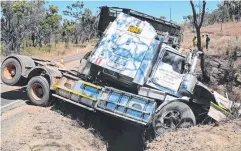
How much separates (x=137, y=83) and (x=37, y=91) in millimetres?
3772

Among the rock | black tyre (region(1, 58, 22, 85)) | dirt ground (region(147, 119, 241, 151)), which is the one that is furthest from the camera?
the rock

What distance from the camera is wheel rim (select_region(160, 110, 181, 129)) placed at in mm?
11008

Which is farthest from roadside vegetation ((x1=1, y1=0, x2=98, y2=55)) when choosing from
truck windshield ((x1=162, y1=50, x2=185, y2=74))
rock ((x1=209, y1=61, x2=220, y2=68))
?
truck windshield ((x1=162, y1=50, x2=185, y2=74))

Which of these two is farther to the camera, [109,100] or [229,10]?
[229,10]

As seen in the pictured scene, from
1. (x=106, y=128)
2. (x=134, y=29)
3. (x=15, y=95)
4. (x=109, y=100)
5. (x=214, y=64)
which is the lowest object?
(x=106, y=128)

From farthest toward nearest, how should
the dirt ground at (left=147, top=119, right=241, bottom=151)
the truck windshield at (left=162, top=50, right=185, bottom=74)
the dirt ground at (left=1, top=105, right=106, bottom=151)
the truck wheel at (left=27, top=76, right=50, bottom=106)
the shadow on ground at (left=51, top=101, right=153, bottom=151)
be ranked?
the shadow on ground at (left=51, top=101, right=153, bottom=151)
the truck wheel at (left=27, top=76, right=50, bottom=106)
the truck windshield at (left=162, top=50, right=185, bottom=74)
the dirt ground at (left=1, top=105, right=106, bottom=151)
the dirt ground at (left=147, top=119, right=241, bottom=151)

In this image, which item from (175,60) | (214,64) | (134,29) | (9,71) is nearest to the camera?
(175,60)

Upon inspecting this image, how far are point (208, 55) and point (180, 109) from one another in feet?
47.7

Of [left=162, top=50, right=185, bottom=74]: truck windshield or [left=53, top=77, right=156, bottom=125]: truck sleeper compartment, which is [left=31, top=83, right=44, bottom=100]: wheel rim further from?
[left=162, top=50, right=185, bottom=74]: truck windshield

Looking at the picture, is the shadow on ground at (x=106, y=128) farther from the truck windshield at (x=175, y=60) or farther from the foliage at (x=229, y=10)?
the foliage at (x=229, y=10)

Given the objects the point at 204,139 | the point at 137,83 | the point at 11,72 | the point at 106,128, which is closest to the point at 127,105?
the point at 137,83

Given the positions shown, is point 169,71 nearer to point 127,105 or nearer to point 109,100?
point 127,105

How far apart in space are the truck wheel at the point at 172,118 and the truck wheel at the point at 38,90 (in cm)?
378

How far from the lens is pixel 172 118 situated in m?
11.1
